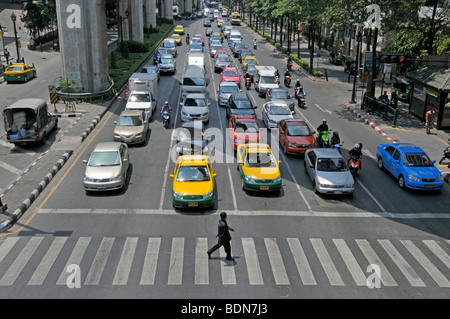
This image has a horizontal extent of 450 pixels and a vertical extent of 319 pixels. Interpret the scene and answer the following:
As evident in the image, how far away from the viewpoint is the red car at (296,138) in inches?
957

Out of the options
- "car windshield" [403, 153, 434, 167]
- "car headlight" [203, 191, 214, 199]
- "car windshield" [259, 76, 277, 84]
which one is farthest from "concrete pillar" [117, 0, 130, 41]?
"car headlight" [203, 191, 214, 199]

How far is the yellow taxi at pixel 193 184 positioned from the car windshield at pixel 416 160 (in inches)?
363

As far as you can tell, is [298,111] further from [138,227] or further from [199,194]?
[138,227]

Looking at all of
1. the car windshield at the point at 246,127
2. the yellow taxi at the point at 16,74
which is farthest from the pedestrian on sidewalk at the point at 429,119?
the yellow taxi at the point at 16,74

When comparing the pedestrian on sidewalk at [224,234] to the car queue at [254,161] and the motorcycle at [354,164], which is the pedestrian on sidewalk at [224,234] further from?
the motorcycle at [354,164]

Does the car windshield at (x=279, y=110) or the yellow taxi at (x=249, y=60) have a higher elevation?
the yellow taxi at (x=249, y=60)

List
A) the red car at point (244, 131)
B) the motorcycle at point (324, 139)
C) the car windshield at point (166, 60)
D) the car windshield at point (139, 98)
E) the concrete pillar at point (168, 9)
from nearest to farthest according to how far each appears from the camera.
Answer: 1. the red car at point (244, 131)
2. the motorcycle at point (324, 139)
3. the car windshield at point (139, 98)
4. the car windshield at point (166, 60)
5. the concrete pillar at point (168, 9)

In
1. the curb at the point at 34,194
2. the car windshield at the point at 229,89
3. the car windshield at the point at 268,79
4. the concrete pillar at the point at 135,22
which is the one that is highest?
the concrete pillar at the point at 135,22

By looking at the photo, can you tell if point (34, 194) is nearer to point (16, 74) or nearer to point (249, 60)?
point (16, 74)

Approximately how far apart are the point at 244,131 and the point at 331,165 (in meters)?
6.32

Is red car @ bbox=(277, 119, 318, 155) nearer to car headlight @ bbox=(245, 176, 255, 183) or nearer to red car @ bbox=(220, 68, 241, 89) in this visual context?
car headlight @ bbox=(245, 176, 255, 183)

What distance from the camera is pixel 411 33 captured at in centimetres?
3691

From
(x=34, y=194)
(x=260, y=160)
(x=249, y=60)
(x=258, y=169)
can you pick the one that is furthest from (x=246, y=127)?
(x=249, y=60)

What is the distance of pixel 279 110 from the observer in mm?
29750
